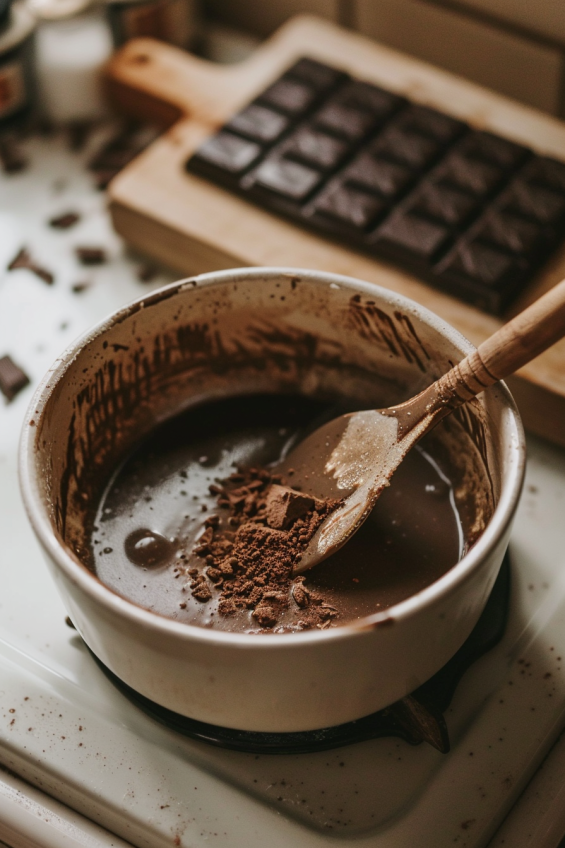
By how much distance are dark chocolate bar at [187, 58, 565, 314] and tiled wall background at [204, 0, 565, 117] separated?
202mm

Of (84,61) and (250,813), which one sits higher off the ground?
(84,61)

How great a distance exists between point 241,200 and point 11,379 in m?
0.34

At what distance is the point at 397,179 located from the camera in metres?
0.97

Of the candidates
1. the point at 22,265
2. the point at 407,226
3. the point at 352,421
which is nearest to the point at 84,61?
the point at 22,265

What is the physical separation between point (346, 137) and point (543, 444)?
17.5 inches

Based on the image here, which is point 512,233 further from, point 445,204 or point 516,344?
point 516,344

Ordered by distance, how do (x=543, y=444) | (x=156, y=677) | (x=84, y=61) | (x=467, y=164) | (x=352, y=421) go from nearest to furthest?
(x=156, y=677) → (x=352, y=421) → (x=543, y=444) → (x=467, y=164) → (x=84, y=61)

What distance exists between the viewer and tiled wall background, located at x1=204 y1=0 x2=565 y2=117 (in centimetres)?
111

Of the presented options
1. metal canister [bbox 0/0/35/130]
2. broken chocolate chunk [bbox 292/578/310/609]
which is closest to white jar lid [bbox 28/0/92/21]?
metal canister [bbox 0/0/35/130]

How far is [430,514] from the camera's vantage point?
757mm

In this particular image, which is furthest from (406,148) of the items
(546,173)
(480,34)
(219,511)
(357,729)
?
(357,729)

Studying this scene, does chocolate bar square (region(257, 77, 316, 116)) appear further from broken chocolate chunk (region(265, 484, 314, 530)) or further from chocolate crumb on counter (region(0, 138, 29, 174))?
broken chocolate chunk (region(265, 484, 314, 530))

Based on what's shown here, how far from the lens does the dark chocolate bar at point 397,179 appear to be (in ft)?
2.97

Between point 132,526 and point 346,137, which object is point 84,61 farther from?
point 132,526
